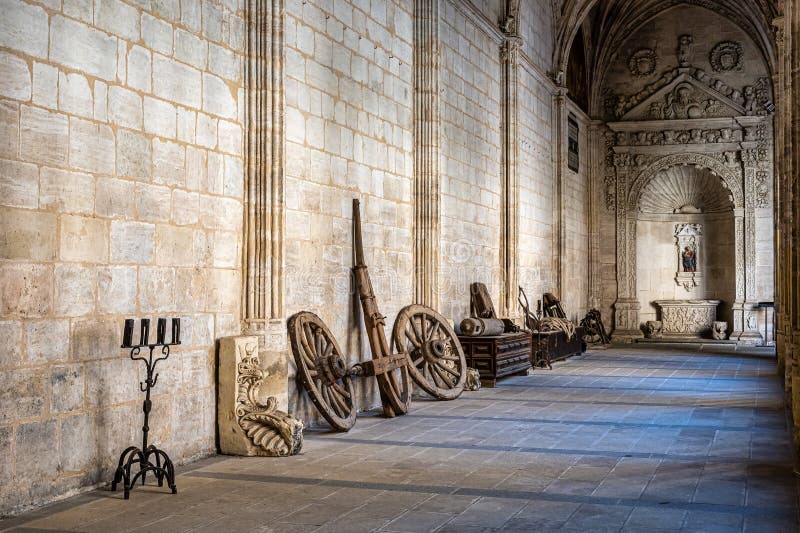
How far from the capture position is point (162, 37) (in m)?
6.58

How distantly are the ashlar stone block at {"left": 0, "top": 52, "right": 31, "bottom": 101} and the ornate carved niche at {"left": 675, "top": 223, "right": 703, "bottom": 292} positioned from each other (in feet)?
64.5

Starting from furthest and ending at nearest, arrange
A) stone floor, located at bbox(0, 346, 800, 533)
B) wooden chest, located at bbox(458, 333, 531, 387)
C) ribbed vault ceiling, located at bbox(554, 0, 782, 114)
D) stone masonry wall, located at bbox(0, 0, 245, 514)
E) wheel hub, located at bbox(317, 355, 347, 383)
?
1. ribbed vault ceiling, located at bbox(554, 0, 782, 114)
2. wooden chest, located at bbox(458, 333, 531, 387)
3. wheel hub, located at bbox(317, 355, 347, 383)
4. stone masonry wall, located at bbox(0, 0, 245, 514)
5. stone floor, located at bbox(0, 346, 800, 533)

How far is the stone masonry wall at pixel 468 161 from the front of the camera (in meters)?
12.2

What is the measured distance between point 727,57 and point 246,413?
18650 millimetres

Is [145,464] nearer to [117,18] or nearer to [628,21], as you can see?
[117,18]

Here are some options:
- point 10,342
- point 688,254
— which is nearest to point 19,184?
point 10,342

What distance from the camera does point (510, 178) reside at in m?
15.0

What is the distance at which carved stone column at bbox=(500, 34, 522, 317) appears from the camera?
48.5 feet

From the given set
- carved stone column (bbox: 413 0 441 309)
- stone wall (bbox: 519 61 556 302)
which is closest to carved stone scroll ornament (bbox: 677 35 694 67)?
stone wall (bbox: 519 61 556 302)

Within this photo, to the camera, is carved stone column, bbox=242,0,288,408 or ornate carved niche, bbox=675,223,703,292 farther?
ornate carved niche, bbox=675,223,703,292

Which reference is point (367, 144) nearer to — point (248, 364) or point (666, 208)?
point (248, 364)

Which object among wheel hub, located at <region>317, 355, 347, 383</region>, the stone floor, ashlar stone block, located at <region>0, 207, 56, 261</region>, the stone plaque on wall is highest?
the stone plaque on wall

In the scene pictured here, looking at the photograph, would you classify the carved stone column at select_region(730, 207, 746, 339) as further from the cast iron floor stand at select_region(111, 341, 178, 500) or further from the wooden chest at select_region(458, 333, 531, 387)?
→ the cast iron floor stand at select_region(111, 341, 178, 500)

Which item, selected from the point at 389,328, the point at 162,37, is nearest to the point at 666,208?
the point at 389,328
